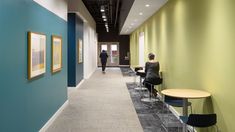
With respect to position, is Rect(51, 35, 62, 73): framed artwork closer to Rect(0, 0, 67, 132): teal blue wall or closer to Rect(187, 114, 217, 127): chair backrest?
Rect(0, 0, 67, 132): teal blue wall

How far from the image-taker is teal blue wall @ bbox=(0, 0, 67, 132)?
10.2ft

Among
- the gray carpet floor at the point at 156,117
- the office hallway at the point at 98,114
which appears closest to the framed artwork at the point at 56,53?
the office hallway at the point at 98,114

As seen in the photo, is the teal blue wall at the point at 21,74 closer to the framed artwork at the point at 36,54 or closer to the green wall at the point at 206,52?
the framed artwork at the point at 36,54

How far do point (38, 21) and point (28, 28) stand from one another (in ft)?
1.71

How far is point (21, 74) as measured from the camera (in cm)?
368

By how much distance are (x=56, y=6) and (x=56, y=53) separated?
1.04 meters

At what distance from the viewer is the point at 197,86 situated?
4422 millimetres

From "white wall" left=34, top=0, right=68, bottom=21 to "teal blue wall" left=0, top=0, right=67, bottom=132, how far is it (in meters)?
0.11

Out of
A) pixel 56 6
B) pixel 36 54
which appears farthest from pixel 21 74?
pixel 56 6

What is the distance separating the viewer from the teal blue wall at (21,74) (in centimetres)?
310

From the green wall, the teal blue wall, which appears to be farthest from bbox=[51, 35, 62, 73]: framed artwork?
the green wall

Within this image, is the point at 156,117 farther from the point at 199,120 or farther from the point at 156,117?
the point at 199,120

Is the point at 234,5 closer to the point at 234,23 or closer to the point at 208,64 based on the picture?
the point at 234,23

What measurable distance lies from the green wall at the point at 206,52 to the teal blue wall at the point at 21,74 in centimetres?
271
